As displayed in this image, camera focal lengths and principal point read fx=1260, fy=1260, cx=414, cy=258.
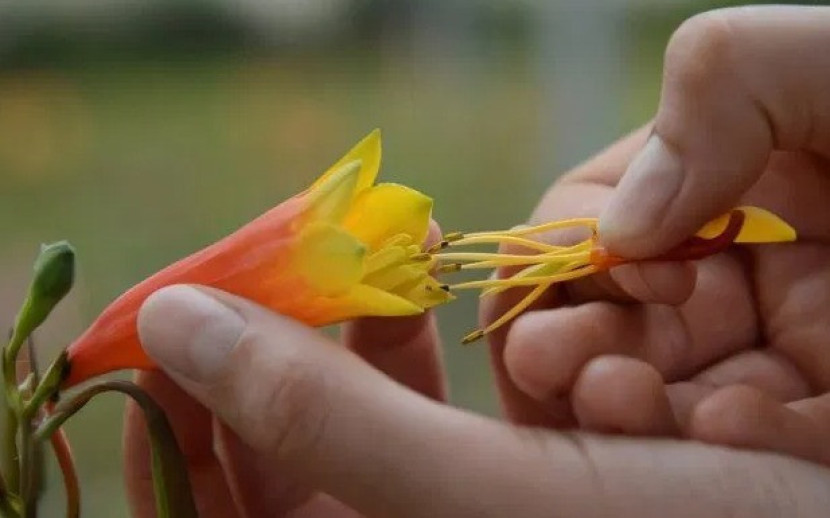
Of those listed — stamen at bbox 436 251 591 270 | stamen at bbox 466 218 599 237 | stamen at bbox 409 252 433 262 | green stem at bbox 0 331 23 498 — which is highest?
stamen at bbox 409 252 433 262

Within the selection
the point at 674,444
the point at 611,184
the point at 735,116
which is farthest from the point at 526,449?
the point at 611,184

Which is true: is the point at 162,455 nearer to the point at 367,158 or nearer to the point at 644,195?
the point at 367,158

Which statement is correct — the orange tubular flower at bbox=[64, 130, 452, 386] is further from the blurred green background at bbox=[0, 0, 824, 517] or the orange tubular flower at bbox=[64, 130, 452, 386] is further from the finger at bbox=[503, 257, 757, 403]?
the blurred green background at bbox=[0, 0, 824, 517]

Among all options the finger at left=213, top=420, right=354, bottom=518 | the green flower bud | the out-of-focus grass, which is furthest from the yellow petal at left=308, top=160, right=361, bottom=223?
the out-of-focus grass

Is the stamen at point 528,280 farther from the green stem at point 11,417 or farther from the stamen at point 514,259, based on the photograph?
the green stem at point 11,417

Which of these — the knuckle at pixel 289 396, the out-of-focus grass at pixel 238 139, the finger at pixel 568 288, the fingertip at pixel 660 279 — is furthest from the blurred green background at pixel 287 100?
the knuckle at pixel 289 396
